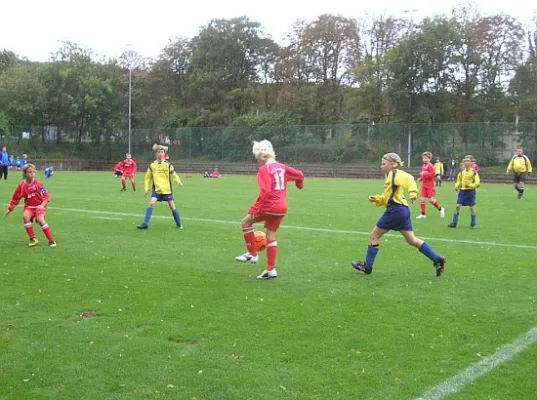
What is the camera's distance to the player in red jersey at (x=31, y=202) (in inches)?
420

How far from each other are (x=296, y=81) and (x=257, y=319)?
51328mm

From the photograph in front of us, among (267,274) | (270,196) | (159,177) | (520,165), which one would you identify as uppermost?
(520,165)

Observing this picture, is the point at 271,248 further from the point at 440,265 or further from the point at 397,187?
the point at 440,265

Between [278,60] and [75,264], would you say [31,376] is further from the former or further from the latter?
[278,60]

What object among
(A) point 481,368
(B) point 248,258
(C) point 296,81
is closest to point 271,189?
(B) point 248,258

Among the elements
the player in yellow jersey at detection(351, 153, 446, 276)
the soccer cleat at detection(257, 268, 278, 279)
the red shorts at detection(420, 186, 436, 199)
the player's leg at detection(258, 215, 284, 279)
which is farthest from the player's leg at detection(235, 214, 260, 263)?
the red shorts at detection(420, 186, 436, 199)

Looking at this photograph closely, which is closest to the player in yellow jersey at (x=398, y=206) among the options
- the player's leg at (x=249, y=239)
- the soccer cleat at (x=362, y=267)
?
the soccer cleat at (x=362, y=267)

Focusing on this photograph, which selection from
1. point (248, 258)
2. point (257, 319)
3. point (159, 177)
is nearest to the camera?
point (257, 319)

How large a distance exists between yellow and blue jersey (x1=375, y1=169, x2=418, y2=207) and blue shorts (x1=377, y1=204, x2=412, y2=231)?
77 mm

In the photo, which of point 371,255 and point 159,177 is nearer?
point 371,255

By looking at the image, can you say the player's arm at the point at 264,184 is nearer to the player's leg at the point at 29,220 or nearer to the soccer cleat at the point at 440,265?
the soccer cleat at the point at 440,265

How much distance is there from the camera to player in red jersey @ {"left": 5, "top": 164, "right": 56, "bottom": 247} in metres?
10.7

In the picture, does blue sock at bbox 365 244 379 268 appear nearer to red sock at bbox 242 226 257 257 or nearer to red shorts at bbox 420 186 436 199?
red sock at bbox 242 226 257 257

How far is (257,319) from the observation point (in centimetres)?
623
